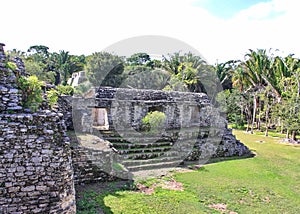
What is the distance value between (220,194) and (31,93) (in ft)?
22.0

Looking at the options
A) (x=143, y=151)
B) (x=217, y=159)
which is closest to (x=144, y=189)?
(x=143, y=151)

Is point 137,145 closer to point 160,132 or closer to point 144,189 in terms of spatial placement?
point 160,132

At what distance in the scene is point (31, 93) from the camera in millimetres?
5449

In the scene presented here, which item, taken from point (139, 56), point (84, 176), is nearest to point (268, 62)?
point (84, 176)

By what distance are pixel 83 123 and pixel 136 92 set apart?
13.9 ft

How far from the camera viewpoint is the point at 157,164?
1136 cm

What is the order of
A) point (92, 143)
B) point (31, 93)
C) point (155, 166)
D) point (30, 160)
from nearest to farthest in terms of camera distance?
point (30, 160) → point (31, 93) → point (92, 143) → point (155, 166)

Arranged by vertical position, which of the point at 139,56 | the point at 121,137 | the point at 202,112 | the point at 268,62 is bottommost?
the point at 121,137

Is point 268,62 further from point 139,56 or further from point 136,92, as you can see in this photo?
point 139,56

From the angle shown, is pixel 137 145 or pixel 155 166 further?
pixel 137 145

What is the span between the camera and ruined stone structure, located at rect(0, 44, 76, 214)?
4.69 m

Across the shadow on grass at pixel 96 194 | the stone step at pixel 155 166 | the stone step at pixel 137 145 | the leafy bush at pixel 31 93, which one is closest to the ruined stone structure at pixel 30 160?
the leafy bush at pixel 31 93

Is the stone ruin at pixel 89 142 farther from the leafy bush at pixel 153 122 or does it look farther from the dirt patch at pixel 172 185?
the dirt patch at pixel 172 185

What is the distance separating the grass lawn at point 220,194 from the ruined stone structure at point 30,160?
1.77 metres
